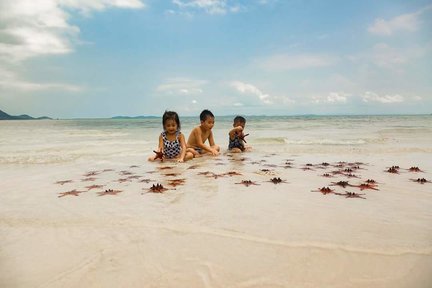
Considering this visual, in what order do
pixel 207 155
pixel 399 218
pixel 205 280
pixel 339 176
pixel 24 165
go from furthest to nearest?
pixel 207 155
pixel 24 165
pixel 339 176
pixel 399 218
pixel 205 280

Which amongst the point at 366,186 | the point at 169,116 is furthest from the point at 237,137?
the point at 366,186

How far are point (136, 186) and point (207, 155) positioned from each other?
5.82 m

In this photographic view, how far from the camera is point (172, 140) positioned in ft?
36.6

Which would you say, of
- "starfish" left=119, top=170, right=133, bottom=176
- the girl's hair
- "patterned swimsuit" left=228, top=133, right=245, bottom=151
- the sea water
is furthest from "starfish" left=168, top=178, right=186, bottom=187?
"patterned swimsuit" left=228, top=133, right=245, bottom=151

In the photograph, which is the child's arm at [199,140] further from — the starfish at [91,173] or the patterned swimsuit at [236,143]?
the starfish at [91,173]

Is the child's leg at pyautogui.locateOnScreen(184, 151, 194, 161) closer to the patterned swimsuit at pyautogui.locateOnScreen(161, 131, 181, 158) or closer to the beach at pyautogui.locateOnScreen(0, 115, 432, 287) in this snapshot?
the patterned swimsuit at pyautogui.locateOnScreen(161, 131, 181, 158)

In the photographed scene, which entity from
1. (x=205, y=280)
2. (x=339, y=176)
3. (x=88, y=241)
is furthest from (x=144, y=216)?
(x=339, y=176)

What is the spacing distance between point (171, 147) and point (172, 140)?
0.24 m

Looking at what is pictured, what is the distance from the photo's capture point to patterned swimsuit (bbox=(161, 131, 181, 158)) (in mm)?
11109

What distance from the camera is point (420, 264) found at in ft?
10.0

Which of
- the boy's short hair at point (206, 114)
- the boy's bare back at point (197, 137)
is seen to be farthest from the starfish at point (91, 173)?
the boy's short hair at point (206, 114)

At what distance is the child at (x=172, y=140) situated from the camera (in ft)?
35.9

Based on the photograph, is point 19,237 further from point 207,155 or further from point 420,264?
point 207,155

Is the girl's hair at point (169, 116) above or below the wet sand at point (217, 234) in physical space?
above
